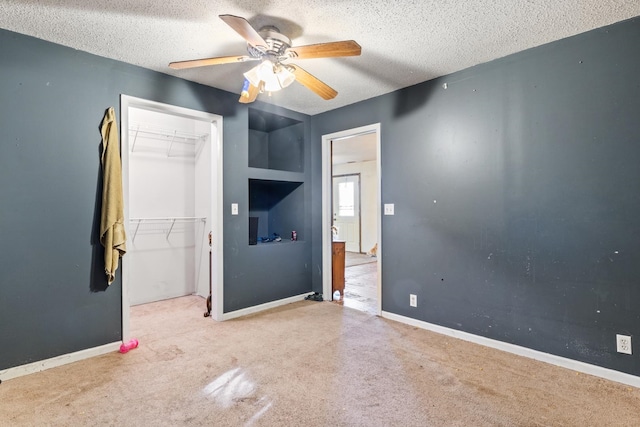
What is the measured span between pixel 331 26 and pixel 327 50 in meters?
0.37

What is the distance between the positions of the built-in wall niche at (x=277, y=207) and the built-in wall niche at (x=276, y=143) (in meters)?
0.30

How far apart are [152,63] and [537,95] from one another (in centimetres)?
320

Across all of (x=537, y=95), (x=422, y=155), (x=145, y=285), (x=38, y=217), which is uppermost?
(x=537, y=95)

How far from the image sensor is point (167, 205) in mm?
4207

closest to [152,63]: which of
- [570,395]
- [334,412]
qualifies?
[334,412]

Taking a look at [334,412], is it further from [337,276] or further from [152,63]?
[152,63]

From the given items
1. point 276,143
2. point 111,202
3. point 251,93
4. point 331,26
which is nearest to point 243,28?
point 331,26

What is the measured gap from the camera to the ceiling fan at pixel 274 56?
75.6 inches

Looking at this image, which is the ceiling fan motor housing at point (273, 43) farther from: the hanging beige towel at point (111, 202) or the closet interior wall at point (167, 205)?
the closet interior wall at point (167, 205)

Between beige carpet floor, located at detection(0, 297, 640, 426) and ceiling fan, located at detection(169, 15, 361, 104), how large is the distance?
2.09m

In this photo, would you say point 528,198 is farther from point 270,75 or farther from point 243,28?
point 243,28

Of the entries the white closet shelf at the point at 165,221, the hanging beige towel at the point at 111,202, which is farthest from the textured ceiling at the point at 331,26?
the white closet shelf at the point at 165,221

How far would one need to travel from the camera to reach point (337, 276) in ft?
14.1

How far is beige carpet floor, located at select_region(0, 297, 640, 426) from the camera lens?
5.86 feet
